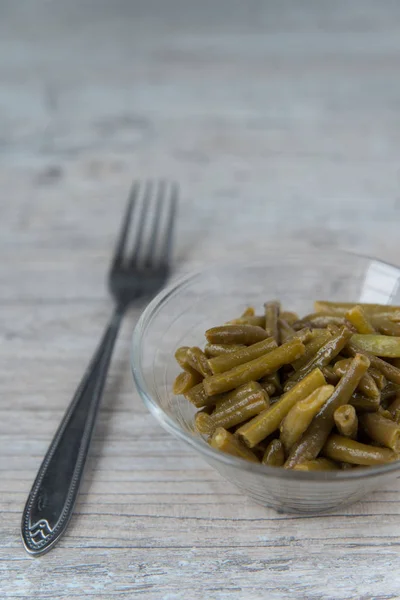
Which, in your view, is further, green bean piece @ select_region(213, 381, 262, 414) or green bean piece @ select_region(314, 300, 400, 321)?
green bean piece @ select_region(314, 300, 400, 321)

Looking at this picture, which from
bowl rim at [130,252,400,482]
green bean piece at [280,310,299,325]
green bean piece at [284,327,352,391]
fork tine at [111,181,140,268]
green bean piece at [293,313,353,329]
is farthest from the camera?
fork tine at [111,181,140,268]

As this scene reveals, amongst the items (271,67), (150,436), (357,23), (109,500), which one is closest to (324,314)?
(150,436)

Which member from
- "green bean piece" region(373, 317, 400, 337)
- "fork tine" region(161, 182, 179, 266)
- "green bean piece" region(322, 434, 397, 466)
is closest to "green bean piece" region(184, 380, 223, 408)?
"green bean piece" region(322, 434, 397, 466)

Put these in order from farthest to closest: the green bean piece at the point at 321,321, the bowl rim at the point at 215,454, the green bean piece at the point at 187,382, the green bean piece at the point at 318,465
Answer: the green bean piece at the point at 321,321, the green bean piece at the point at 187,382, the green bean piece at the point at 318,465, the bowl rim at the point at 215,454

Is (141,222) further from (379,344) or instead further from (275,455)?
(275,455)

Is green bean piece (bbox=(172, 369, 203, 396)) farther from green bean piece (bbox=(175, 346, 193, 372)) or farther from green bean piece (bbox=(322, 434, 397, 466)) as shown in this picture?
green bean piece (bbox=(322, 434, 397, 466))

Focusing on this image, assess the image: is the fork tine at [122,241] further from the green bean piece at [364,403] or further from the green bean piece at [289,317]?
the green bean piece at [364,403]

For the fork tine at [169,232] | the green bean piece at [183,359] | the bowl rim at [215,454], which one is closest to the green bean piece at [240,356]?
the green bean piece at [183,359]
